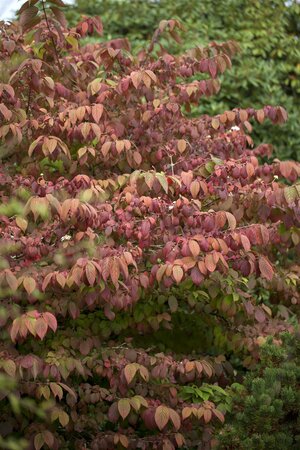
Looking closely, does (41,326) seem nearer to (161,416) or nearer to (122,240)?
(122,240)

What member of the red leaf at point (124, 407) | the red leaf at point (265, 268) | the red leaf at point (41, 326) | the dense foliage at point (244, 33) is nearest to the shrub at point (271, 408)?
the red leaf at point (265, 268)

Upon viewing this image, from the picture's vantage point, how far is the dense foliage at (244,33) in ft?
30.9

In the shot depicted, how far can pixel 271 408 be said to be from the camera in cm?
426

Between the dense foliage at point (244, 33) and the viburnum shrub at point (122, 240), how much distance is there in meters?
3.68

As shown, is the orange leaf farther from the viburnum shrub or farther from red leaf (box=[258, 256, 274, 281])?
red leaf (box=[258, 256, 274, 281])

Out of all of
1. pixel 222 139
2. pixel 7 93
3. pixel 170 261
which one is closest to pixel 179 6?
pixel 222 139

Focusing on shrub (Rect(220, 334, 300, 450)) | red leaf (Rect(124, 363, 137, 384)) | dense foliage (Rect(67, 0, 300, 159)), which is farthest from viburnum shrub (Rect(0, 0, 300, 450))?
dense foliage (Rect(67, 0, 300, 159))

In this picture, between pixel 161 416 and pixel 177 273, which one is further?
pixel 161 416

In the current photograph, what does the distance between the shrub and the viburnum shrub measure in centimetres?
36

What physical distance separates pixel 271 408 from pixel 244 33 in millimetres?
6272

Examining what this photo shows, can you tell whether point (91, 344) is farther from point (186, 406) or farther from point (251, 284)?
point (251, 284)

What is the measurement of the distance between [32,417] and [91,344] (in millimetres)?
500

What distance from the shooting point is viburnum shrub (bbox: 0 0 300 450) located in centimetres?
452

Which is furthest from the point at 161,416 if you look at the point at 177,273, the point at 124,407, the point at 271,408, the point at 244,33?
the point at 244,33
